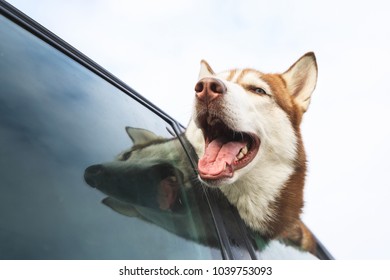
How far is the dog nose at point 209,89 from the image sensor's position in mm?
2232

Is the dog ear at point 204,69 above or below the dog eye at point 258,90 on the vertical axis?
below

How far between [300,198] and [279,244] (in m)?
0.44

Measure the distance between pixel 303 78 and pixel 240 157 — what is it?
4.03 feet

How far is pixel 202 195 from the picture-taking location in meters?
2.10

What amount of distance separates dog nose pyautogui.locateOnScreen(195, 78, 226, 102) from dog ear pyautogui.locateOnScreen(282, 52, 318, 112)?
1.17m

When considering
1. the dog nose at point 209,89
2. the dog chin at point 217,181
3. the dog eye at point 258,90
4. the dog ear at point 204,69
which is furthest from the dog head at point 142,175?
the dog ear at point 204,69

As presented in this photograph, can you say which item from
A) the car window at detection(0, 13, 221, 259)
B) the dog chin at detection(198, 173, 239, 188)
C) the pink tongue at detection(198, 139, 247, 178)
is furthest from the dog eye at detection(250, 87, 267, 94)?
the car window at detection(0, 13, 221, 259)

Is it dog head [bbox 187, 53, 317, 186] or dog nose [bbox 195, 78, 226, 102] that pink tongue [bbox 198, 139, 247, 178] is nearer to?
dog head [bbox 187, 53, 317, 186]

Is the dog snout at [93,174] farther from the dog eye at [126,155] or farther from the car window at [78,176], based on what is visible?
the dog eye at [126,155]

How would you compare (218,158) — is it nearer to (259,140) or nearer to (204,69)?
(259,140)

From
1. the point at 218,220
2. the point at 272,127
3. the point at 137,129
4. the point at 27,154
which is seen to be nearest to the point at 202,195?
the point at 218,220

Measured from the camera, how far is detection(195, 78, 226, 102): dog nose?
2.23m

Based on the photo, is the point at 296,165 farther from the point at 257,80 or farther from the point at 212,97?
the point at 212,97
